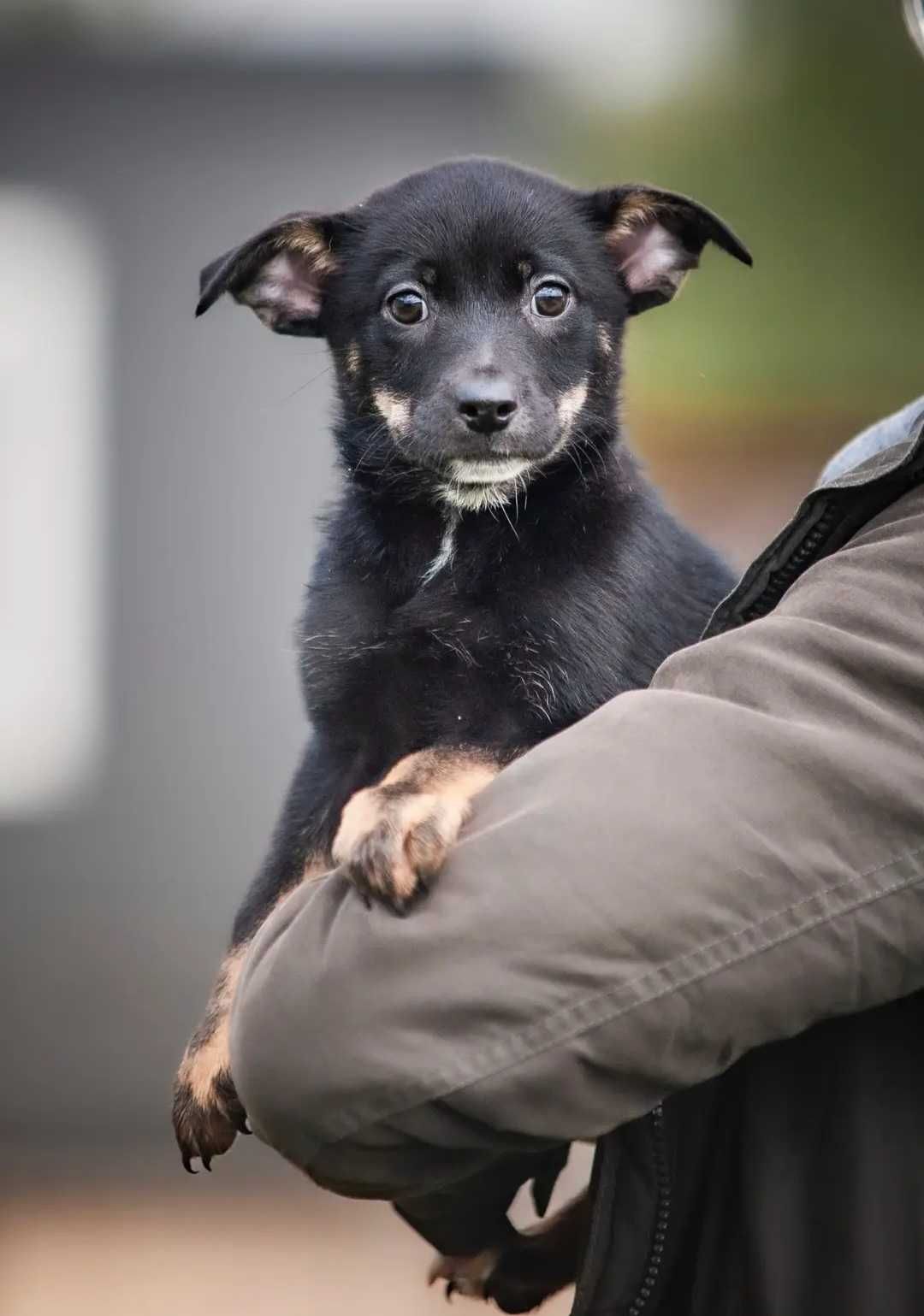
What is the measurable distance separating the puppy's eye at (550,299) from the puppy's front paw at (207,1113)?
40.1 inches

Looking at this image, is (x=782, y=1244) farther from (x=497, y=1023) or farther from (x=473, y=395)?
(x=473, y=395)

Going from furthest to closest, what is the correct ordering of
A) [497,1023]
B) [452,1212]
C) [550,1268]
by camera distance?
[550,1268]
[452,1212]
[497,1023]

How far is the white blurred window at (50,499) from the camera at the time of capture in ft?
18.9

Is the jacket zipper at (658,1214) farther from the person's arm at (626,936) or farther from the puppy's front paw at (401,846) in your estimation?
the puppy's front paw at (401,846)

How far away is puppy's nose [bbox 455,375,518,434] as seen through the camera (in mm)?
2070

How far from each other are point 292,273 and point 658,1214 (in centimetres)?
138

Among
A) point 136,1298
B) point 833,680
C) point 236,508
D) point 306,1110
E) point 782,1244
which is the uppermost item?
point 833,680

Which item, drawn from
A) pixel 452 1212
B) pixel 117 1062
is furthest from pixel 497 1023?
pixel 117 1062

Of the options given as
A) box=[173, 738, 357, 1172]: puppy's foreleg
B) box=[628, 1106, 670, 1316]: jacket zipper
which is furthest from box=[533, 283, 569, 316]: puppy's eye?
box=[628, 1106, 670, 1316]: jacket zipper

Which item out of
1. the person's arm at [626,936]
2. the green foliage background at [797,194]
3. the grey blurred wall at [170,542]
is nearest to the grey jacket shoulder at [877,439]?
the person's arm at [626,936]

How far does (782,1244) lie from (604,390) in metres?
1.22

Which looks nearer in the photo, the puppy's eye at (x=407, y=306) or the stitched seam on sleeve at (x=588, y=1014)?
the stitched seam on sleeve at (x=588, y=1014)

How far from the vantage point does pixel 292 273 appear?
92.4 inches

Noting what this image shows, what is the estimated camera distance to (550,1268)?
6.50 feet
